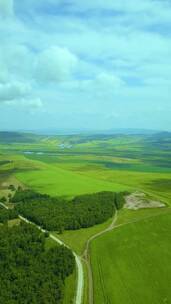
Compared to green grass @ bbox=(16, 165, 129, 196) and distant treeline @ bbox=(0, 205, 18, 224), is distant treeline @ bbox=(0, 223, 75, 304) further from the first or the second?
green grass @ bbox=(16, 165, 129, 196)

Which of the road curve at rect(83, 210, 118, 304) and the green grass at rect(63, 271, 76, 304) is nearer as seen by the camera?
the green grass at rect(63, 271, 76, 304)

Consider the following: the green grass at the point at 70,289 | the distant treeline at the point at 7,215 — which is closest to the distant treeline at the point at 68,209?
the distant treeline at the point at 7,215

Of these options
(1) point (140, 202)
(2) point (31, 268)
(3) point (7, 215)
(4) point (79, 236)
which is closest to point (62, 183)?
(1) point (140, 202)

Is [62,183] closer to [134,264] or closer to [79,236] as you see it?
[79,236]

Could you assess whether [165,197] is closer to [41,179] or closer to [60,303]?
[41,179]

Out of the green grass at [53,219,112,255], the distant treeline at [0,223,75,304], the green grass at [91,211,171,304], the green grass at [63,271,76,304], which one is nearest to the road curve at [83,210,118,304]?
the green grass at [91,211,171,304]
